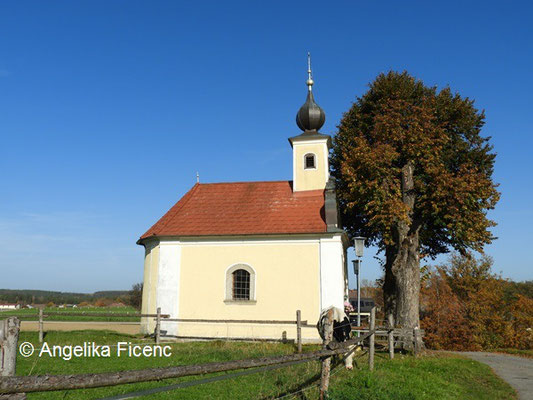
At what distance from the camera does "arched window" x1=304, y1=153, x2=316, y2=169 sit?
68.7ft

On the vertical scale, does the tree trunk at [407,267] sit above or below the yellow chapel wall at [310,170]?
below

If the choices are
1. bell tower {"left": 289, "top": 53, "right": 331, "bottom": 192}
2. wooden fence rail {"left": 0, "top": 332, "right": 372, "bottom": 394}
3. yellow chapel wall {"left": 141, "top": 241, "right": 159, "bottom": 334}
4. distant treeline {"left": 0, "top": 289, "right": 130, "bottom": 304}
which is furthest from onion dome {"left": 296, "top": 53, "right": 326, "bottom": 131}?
distant treeline {"left": 0, "top": 289, "right": 130, "bottom": 304}

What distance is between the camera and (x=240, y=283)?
60.1 ft

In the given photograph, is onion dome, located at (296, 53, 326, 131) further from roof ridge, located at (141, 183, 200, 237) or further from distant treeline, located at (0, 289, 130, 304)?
distant treeline, located at (0, 289, 130, 304)

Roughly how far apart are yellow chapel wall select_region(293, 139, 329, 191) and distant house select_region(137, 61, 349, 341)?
253mm

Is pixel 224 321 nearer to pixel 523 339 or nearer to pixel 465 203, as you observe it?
pixel 465 203

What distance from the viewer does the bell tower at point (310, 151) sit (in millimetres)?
20625

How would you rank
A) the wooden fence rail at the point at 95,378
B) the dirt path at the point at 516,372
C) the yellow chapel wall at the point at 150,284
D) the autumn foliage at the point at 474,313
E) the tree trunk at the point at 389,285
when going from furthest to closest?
the autumn foliage at the point at 474,313, the tree trunk at the point at 389,285, the yellow chapel wall at the point at 150,284, the dirt path at the point at 516,372, the wooden fence rail at the point at 95,378

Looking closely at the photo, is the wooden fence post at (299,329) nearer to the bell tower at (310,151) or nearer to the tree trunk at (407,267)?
the tree trunk at (407,267)

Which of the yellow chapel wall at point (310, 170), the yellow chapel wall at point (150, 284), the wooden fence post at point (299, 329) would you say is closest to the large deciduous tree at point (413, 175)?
the yellow chapel wall at point (310, 170)

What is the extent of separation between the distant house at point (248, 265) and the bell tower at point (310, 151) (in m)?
0.46

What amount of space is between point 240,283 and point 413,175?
9712 mm

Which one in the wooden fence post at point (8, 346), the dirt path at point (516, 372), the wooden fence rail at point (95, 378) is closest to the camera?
the wooden fence rail at point (95, 378)

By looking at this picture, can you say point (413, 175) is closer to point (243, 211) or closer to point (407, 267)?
point (407, 267)
